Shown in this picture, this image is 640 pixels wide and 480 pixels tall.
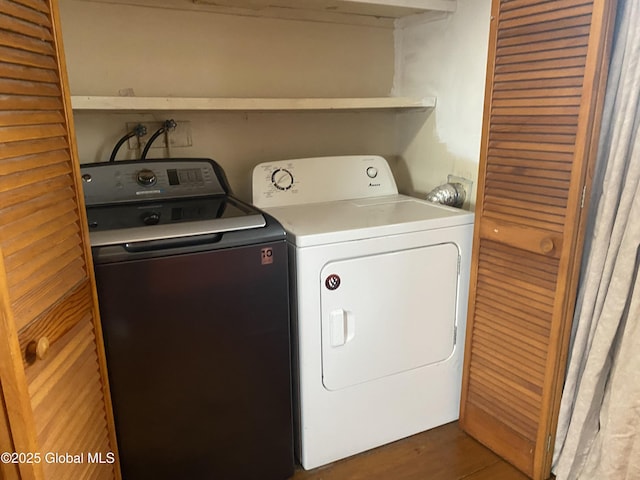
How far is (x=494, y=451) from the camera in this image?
5.81ft

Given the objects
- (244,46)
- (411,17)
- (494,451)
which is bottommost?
(494,451)

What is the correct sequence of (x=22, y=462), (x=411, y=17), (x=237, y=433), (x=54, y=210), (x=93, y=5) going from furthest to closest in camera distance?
(x=411, y=17) → (x=93, y=5) → (x=237, y=433) → (x=54, y=210) → (x=22, y=462)

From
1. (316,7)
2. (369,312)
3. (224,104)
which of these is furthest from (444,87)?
(369,312)

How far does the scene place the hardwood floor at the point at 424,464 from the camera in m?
1.67

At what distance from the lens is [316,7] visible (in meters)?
2.01

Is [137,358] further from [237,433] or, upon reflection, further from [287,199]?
[287,199]

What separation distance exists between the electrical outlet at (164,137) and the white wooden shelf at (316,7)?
45 centimetres

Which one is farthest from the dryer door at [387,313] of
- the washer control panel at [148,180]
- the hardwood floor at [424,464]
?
the washer control panel at [148,180]

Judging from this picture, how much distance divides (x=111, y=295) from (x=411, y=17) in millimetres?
1795

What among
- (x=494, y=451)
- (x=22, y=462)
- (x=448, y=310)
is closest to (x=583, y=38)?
(x=448, y=310)

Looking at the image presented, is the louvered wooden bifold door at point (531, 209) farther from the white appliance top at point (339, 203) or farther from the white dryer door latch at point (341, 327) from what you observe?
the white dryer door latch at point (341, 327)

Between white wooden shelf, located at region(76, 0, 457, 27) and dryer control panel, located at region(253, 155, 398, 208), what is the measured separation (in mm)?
624

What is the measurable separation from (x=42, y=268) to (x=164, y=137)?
44.4 inches

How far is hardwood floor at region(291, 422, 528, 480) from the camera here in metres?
1.67
